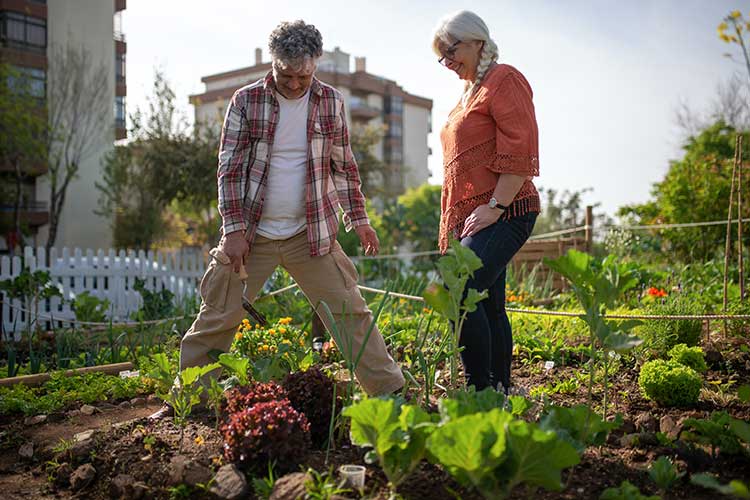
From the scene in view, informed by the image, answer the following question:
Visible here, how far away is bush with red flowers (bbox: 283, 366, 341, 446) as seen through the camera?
2.19 meters

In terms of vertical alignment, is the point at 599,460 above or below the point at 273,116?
below

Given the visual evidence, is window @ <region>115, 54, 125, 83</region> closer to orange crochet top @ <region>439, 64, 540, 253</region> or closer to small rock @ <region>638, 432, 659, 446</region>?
orange crochet top @ <region>439, 64, 540, 253</region>

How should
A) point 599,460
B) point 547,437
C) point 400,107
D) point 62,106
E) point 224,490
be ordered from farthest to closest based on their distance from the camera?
point 400,107, point 62,106, point 599,460, point 224,490, point 547,437

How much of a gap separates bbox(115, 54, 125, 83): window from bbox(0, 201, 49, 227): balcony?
231 inches

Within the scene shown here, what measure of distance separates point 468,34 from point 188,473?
1.79 metres

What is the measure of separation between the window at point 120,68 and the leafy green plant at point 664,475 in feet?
88.2

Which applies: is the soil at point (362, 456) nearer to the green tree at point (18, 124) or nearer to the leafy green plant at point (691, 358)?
the leafy green plant at point (691, 358)

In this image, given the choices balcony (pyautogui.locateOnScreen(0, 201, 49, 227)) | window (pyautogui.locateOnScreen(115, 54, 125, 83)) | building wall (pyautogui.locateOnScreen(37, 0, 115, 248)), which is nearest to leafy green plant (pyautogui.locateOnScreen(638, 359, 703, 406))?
balcony (pyautogui.locateOnScreen(0, 201, 49, 227))

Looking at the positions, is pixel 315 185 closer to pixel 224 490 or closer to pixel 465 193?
pixel 465 193

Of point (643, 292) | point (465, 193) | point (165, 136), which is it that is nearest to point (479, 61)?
point (465, 193)

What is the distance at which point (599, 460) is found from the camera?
193cm

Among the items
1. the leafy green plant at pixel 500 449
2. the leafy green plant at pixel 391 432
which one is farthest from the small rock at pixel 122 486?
the leafy green plant at pixel 500 449

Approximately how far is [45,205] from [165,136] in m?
7.23

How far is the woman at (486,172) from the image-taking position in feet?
7.89
